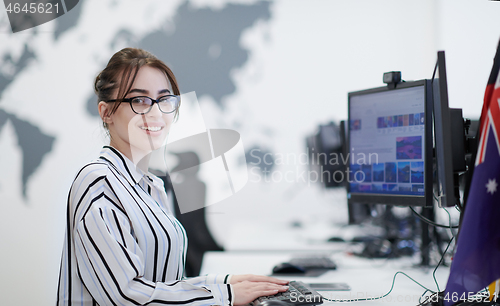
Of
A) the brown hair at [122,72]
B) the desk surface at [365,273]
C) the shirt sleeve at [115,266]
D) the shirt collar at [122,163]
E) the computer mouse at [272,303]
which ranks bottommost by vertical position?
the desk surface at [365,273]

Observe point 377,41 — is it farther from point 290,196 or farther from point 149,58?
point 149,58

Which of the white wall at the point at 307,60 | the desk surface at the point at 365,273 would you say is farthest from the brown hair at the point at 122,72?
the white wall at the point at 307,60

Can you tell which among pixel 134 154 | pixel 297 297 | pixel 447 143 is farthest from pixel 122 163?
pixel 447 143

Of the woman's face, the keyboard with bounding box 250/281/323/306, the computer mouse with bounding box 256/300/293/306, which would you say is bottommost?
the keyboard with bounding box 250/281/323/306

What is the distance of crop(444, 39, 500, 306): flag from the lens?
2.51ft

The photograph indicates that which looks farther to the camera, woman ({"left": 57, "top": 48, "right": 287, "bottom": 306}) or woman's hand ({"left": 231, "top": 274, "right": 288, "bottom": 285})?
woman's hand ({"left": 231, "top": 274, "right": 288, "bottom": 285})

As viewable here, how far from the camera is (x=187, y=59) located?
3357 mm

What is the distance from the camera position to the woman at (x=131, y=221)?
0.93m

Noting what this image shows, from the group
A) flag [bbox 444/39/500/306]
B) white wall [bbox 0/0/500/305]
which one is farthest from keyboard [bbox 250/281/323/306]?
white wall [bbox 0/0/500/305]

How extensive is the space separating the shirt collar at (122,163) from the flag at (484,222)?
0.86 meters

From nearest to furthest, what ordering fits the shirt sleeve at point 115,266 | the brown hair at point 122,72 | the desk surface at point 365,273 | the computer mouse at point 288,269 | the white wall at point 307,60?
the shirt sleeve at point 115,266 → the brown hair at point 122,72 → the desk surface at point 365,273 → the computer mouse at point 288,269 → the white wall at point 307,60

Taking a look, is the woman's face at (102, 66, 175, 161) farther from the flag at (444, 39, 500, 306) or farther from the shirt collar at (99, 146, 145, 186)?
the flag at (444, 39, 500, 306)

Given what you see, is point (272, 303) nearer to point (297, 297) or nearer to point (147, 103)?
point (297, 297)

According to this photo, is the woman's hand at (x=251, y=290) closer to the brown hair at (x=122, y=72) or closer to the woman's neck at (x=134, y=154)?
the woman's neck at (x=134, y=154)
